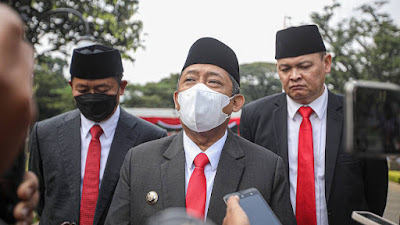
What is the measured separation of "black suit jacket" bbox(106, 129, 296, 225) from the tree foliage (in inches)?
245

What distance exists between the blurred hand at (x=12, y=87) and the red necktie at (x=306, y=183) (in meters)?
2.69

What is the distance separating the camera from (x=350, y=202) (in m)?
3.13

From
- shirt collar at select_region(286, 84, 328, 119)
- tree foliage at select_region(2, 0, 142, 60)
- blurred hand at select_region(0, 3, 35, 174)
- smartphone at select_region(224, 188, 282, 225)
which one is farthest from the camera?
tree foliage at select_region(2, 0, 142, 60)

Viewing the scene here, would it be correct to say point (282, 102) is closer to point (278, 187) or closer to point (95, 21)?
point (278, 187)

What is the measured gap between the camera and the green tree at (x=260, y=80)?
9440 mm

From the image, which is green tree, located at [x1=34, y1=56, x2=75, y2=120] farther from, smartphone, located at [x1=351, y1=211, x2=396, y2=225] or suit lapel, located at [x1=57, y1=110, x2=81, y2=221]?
smartphone, located at [x1=351, y1=211, x2=396, y2=225]

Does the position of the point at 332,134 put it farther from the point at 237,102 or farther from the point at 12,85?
the point at 12,85

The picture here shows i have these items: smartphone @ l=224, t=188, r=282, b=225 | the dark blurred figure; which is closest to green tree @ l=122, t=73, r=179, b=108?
smartphone @ l=224, t=188, r=282, b=225

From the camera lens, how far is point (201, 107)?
2553 mm

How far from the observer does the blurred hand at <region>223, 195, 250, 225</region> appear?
1.64 m

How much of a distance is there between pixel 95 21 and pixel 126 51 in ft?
3.41

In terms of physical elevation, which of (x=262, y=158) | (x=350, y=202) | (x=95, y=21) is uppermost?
(x=95, y=21)

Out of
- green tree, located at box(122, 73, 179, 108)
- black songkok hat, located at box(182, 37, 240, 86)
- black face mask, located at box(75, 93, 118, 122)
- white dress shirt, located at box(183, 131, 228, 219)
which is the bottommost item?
green tree, located at box(122, 73, 179, 108)

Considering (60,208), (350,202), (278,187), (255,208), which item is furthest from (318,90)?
(60,208)
